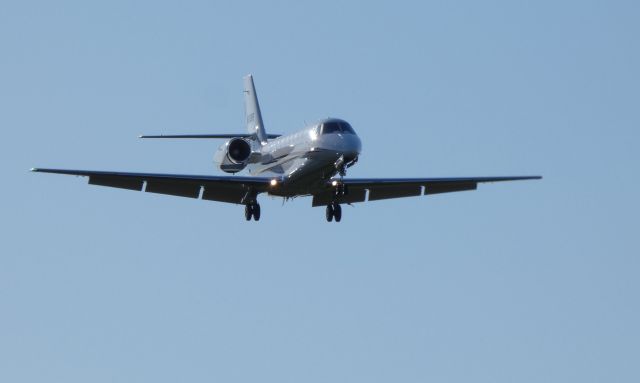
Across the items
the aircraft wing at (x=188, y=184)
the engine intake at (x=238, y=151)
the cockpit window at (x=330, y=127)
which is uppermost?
the cockpit window at (x=330, y=127)

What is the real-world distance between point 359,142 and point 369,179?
3.27 m

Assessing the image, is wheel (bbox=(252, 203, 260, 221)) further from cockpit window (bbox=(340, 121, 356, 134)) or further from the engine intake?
cockpit window (bbox=(340, 121, 356, 134))

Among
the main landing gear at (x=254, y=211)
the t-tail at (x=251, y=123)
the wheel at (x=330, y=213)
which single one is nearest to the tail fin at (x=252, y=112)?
the t-tail at (x=251, y=123)

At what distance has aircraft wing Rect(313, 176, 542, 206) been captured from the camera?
50.1m

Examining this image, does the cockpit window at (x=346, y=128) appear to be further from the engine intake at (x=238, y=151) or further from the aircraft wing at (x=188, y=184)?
the engine intake at (x=238, y=151)

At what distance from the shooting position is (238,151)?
51281mm

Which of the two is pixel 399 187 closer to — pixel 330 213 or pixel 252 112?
pixel 330 213

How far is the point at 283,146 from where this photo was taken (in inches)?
1953

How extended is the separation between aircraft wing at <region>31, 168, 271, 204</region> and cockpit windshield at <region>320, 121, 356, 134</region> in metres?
2.71

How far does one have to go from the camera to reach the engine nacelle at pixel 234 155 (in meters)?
51.2

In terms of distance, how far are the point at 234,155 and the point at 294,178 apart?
402cm

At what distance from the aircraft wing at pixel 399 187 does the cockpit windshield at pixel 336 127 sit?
8.54 ft

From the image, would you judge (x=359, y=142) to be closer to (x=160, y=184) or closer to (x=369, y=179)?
(x=369, y=179)

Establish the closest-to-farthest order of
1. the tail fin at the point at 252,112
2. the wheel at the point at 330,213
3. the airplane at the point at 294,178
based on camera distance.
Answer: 1. the airplane at the point at 294,178
2. the wheel at the point at 330,213
3. the tail fin at the point at 252,112
